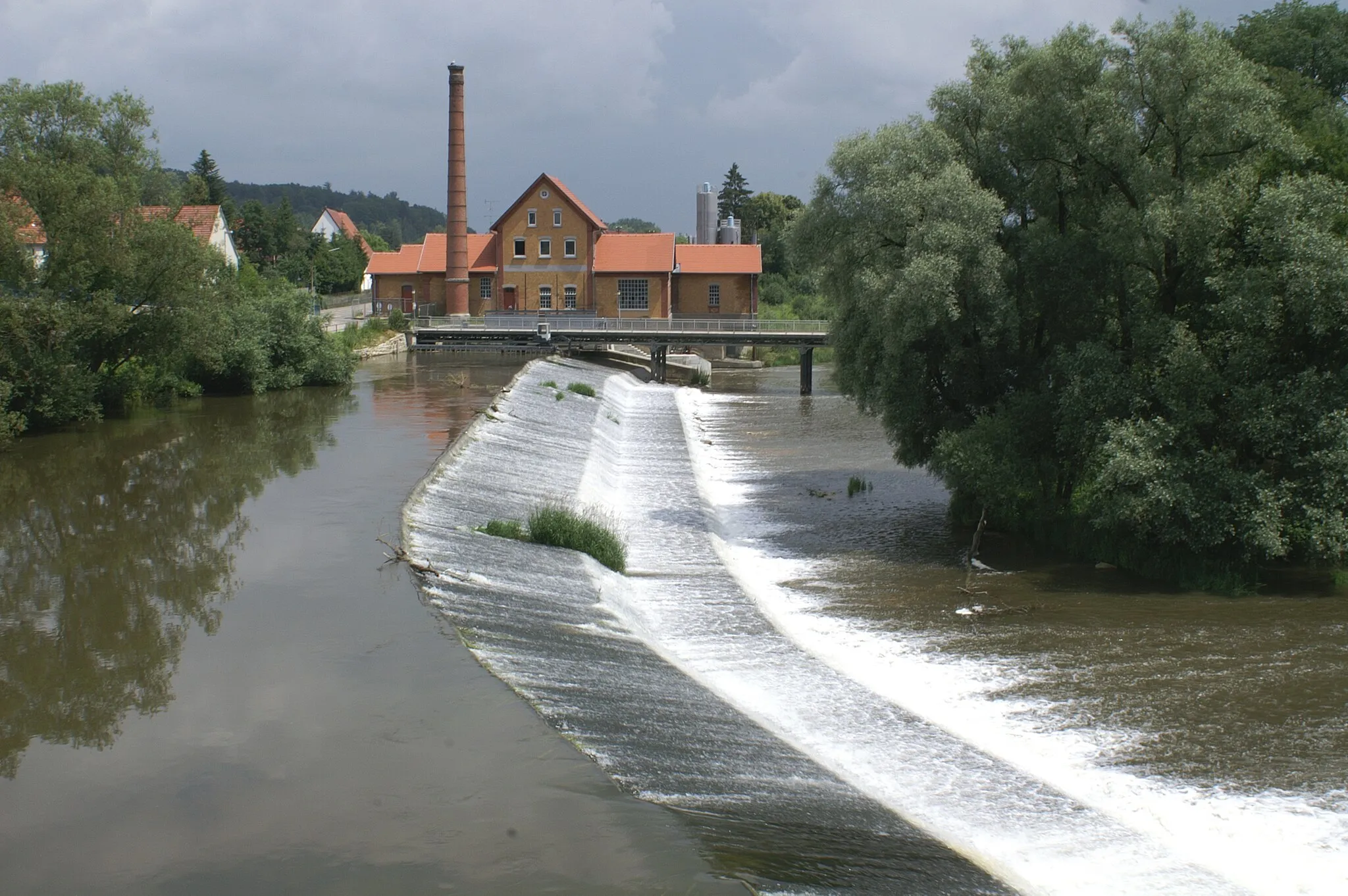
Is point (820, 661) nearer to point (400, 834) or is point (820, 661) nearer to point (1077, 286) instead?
point (400, 834)

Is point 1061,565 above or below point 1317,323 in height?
below

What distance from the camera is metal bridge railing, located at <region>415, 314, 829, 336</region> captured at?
46.2 meters

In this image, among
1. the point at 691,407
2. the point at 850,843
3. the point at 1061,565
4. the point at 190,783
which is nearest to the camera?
the point at 850,843

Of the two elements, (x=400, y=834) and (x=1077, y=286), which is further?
(x=1077, y=286)

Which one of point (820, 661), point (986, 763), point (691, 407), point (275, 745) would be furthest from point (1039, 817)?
point (691, 407)

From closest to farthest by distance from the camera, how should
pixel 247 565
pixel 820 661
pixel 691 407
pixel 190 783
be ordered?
pixel 190 783, pixel 820 661, pixel 247 565, pixel 691 407

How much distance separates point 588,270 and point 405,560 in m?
44.4

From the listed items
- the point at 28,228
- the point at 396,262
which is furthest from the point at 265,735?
the point at 396,262

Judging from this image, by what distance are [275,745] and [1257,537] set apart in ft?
39.8

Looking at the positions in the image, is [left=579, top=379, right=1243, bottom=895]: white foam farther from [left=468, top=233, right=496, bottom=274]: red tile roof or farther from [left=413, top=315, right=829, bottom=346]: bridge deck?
[left=468, top=233, right=496, bottom=274]: red tile roof

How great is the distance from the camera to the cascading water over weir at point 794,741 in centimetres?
788

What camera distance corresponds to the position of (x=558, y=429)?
87.0 feet

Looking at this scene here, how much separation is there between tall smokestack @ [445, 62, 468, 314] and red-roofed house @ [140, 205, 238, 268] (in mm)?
10040

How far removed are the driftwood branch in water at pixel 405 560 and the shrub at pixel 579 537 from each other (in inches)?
79.1
